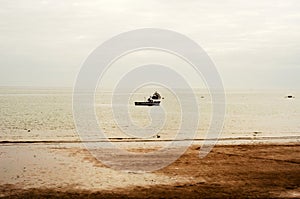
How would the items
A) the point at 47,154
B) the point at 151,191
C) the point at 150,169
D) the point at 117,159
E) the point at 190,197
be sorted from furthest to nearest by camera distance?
the point at 47,154 → the point at 117,159 → the point at 150,169 → the point at 151,191 → the point at 190,197

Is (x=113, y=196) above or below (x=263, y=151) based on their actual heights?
below

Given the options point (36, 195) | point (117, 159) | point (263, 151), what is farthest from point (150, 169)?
point (263, 151)

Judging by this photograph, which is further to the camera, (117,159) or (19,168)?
(117,159)

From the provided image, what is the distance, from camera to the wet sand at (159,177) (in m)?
13.5

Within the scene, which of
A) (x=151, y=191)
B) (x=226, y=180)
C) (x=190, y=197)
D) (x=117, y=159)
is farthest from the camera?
(x=117, y=159)

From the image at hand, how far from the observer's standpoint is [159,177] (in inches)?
639

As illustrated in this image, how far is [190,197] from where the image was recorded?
505 inches

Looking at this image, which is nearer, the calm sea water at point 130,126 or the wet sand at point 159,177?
the wet sand at point 159,177

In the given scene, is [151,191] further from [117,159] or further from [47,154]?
[47,154]

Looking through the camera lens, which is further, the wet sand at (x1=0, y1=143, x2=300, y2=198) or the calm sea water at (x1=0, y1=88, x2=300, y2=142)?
the calm sea water at (x1=0, y1=88, x2=300, y2=142)

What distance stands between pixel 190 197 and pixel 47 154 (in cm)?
1230

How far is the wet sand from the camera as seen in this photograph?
13.5m

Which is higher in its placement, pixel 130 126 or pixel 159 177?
pixel 130 126

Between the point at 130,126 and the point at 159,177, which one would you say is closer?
the point at 159,177
